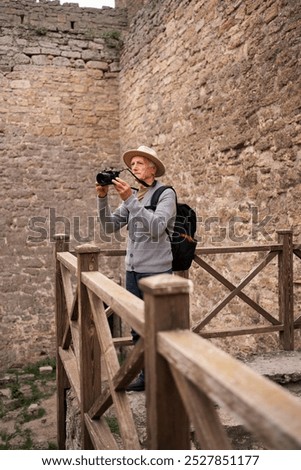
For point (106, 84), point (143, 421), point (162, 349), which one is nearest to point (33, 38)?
point (106, 84)

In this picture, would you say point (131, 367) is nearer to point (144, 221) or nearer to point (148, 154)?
point (144, 221)

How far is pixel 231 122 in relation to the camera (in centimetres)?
447

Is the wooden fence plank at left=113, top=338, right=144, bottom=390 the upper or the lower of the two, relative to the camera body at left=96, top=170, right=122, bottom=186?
lower

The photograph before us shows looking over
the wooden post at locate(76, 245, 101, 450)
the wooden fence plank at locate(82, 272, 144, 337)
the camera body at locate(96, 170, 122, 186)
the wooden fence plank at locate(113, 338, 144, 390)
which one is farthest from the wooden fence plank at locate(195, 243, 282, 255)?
the wooden fence plank at locate(113, 338, 144, 390)

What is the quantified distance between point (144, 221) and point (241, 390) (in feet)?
5.75

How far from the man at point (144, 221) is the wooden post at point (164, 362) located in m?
1.35

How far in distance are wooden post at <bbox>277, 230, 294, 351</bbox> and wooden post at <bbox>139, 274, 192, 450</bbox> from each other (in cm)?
245

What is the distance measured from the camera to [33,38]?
7598mm

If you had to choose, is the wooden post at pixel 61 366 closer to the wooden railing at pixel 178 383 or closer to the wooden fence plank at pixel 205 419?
the wooden railing at pixel 178 383

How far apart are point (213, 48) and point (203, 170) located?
4.44 ft

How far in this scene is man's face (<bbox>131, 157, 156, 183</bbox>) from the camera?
9.54 feet

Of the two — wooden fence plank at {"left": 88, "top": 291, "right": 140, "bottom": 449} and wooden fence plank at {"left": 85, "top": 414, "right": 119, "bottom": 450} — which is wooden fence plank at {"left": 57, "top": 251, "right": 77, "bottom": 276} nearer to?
wooden fence plank at {"left": 88, "top": 291, "right": 140, "bottom": 449}

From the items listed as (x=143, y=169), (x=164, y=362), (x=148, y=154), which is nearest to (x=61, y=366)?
(x=143, y=169)

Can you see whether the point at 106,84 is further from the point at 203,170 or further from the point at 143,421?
the point at 143,421
